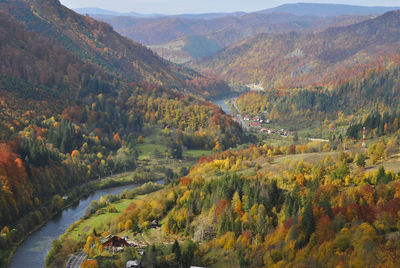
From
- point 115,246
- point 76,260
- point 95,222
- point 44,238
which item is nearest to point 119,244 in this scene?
point 115,246

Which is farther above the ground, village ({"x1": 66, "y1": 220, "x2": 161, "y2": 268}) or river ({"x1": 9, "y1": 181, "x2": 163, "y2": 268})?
village ({"x1": 66, "y1": 220, "x2": 161, "y2": 268})

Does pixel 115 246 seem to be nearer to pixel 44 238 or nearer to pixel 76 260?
pixel 76 260

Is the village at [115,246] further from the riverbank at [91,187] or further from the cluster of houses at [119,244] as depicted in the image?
the riverbank at [91,187]

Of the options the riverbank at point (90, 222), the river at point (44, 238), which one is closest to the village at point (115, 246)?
the riverbank at point (90, 222)

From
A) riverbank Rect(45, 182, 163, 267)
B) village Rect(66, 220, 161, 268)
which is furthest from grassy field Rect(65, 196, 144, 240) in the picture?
village Rect(66, 220, 161, 268)

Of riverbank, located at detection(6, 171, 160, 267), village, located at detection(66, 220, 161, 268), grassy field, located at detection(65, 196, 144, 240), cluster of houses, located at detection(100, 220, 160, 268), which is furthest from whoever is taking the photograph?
riverbank, located at detection(6, 171, 160, 267)

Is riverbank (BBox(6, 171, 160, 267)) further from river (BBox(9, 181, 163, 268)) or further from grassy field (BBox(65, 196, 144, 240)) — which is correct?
grassy field (BBox(65, 196, 144, 240))
